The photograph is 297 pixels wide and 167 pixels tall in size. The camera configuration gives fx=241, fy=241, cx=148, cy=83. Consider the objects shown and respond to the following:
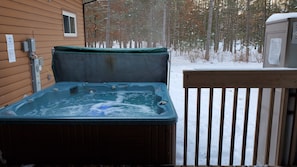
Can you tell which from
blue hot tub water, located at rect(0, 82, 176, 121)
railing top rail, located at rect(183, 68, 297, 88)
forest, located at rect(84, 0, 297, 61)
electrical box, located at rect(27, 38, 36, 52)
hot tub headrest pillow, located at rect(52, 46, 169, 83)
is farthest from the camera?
forest, located at rect(84, 0, 297, 61)

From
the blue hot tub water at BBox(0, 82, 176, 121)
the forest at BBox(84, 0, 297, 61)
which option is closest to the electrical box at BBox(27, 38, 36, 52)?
the blue hot tub water at BBox(0, 82, 176, 121)

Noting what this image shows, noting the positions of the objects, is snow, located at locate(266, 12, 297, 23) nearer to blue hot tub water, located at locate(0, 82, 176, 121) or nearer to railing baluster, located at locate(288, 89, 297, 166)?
railing baluster, located at locate(288, 89, 297, 166)

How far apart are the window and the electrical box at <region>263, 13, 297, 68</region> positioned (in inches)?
211

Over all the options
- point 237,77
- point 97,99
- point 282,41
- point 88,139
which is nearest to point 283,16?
point 282,41

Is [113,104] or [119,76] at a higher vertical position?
[119,76]

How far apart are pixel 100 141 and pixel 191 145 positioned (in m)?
1.79

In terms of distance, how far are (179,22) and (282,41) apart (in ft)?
49.4

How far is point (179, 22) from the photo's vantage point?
16516mm

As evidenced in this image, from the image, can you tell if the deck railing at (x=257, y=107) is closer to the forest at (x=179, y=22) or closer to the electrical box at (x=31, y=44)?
the electrical box at (x=31, y=44)

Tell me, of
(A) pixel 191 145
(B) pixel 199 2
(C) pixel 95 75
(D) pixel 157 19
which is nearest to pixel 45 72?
(C) pixel 95 75

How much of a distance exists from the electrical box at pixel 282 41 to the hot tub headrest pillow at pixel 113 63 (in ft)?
5.85

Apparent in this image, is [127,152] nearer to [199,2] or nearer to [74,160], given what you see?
[74,160]

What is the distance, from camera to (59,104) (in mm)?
3383

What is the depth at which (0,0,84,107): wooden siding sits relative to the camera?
3.61 m
